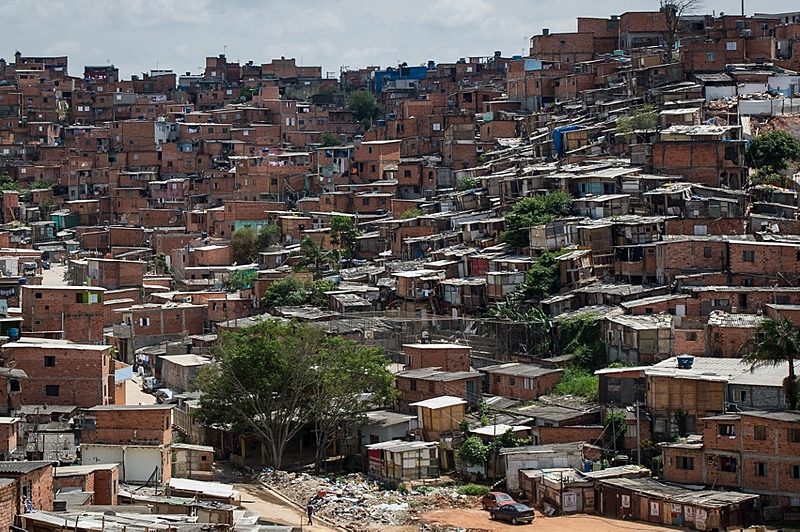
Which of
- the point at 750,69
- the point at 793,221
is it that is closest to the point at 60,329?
the point at 793,221

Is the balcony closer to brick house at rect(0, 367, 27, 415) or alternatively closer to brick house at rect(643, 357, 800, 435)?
brick house at rect(0, 367, 27, 415)

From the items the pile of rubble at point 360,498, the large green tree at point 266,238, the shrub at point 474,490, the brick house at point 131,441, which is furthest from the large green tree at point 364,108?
the shrub at point 474,490

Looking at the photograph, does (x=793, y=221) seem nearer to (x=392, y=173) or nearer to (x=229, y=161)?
(x=392, y=173)

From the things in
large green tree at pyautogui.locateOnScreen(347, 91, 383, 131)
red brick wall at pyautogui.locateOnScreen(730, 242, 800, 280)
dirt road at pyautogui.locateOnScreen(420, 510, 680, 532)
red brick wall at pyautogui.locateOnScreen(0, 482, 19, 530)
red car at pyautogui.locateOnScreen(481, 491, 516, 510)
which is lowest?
dirt road at pyautogui.locateOnScreen(420, 510, 680, 532)

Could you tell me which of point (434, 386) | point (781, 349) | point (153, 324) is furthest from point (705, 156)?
point (153, 324)

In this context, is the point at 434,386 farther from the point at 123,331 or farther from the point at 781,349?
the point at 123,331

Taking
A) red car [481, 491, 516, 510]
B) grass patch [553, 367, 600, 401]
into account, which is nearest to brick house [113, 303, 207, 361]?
grass patch [553, 367, 600, 401]

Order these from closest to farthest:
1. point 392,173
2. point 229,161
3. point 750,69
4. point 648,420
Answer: point 648,420
point 750,69
point 392,173
point 229,161
